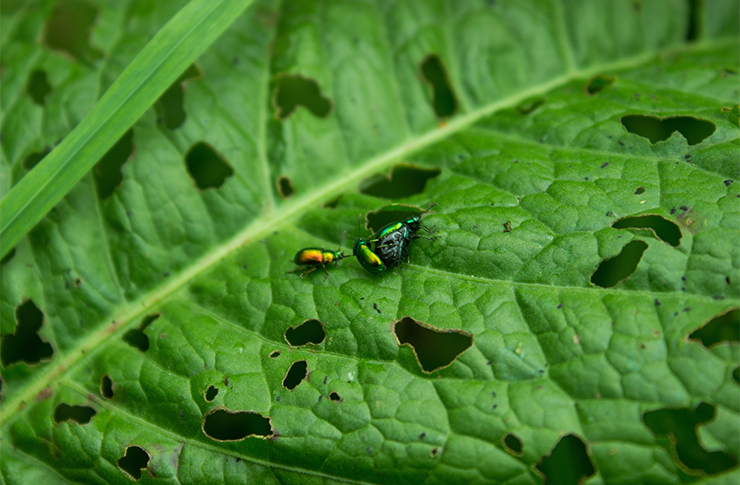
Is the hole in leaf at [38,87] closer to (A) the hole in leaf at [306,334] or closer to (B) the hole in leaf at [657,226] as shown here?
(A) the hole in leaf at [306,334]

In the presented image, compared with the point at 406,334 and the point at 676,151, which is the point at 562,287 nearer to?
the point at 406,334

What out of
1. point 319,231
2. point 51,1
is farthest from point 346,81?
point 51,1

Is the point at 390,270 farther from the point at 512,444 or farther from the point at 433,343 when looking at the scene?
the point at 512,444

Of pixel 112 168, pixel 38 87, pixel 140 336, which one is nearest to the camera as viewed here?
pixel 140 336

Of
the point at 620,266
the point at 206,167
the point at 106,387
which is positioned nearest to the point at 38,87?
the point at 206,167

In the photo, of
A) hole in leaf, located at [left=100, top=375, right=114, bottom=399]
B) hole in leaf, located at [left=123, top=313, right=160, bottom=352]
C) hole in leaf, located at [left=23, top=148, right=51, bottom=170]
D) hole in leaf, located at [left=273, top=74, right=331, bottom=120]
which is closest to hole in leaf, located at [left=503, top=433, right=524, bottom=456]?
hole in leaf, located at [left=123, top=313, right=160, bottom=352]
